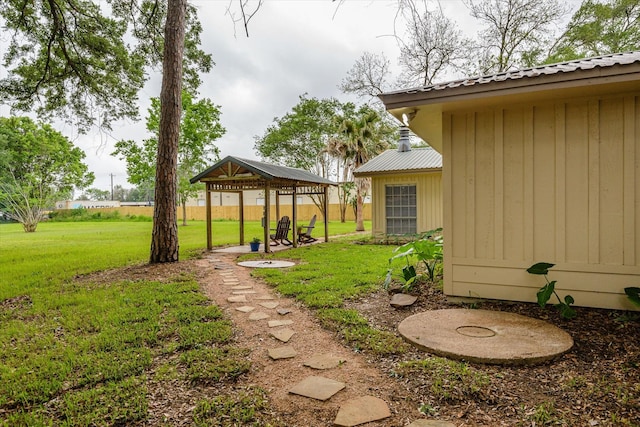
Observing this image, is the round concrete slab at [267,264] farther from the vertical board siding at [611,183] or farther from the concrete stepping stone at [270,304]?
the vertical board siding at [611,183]

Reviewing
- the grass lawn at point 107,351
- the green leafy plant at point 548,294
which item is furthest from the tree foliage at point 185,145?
the green leafy plant at point 548,294

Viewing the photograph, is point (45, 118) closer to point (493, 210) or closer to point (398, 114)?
point (398, 114)

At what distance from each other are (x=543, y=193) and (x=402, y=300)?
185 cm

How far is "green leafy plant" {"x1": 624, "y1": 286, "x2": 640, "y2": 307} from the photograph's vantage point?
10.0 ft

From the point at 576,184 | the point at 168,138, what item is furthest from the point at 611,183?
the point at 168,138

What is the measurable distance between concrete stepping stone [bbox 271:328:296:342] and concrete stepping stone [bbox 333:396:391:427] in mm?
1167

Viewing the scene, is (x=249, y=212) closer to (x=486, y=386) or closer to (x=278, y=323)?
(x=278, y=323)

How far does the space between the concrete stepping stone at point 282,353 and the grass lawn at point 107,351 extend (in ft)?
0.78

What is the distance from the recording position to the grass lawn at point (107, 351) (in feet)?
6.98

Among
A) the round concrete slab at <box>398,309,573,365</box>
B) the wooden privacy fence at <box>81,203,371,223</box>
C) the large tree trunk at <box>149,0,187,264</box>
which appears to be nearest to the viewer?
the round concrete slab at <box>398,309,573,365</box>

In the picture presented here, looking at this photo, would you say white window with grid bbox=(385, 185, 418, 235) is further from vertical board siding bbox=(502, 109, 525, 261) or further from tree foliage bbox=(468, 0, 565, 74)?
tree foliage bbox=(468, 0, 565, 74)

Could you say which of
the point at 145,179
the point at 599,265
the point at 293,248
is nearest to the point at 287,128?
the point at 145,179

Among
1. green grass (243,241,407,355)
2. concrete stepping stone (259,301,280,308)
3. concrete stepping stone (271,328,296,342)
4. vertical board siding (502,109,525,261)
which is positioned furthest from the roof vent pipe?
concrete stepping stone (271,328,296,342)

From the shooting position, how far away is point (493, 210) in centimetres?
383
